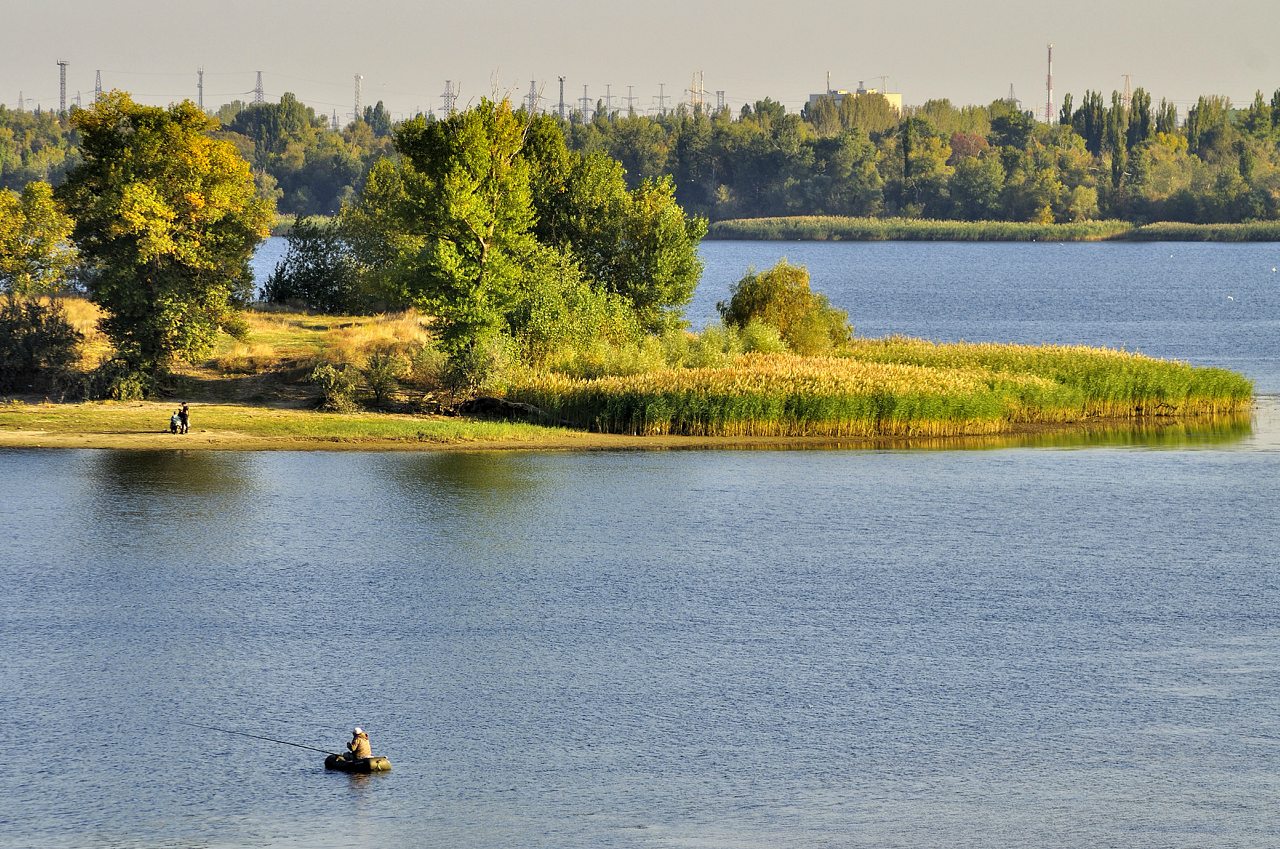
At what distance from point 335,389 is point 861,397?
63.0ft

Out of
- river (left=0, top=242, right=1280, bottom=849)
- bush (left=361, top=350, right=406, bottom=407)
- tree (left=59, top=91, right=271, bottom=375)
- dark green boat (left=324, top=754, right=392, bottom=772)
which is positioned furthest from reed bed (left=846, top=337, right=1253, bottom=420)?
dark green boat (left=324, top=754, right=392, bottom=772)

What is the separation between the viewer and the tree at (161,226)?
5688cm

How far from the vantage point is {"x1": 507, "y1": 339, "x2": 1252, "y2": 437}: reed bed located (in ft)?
189

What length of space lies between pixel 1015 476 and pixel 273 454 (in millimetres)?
23960

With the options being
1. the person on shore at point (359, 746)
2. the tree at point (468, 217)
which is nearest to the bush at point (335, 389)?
the tree at point (468, 217)

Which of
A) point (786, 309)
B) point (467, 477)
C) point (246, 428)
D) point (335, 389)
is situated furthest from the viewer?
point (786, 309)

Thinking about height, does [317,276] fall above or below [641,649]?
above

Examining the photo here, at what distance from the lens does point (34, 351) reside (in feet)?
197

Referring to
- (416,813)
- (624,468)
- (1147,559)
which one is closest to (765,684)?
(416,813)

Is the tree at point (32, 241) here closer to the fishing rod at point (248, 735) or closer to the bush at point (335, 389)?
the bush at point (335, 389)

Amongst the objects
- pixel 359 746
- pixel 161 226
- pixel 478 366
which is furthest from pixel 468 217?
pixel 359 746

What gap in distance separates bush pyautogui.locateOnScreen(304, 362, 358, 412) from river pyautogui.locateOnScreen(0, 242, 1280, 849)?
19.0ft

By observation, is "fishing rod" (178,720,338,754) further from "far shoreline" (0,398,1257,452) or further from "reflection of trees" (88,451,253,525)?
"far shoreline" (0,398,1257,452)

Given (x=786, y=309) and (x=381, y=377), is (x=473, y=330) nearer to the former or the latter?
(x=381, y=377)
